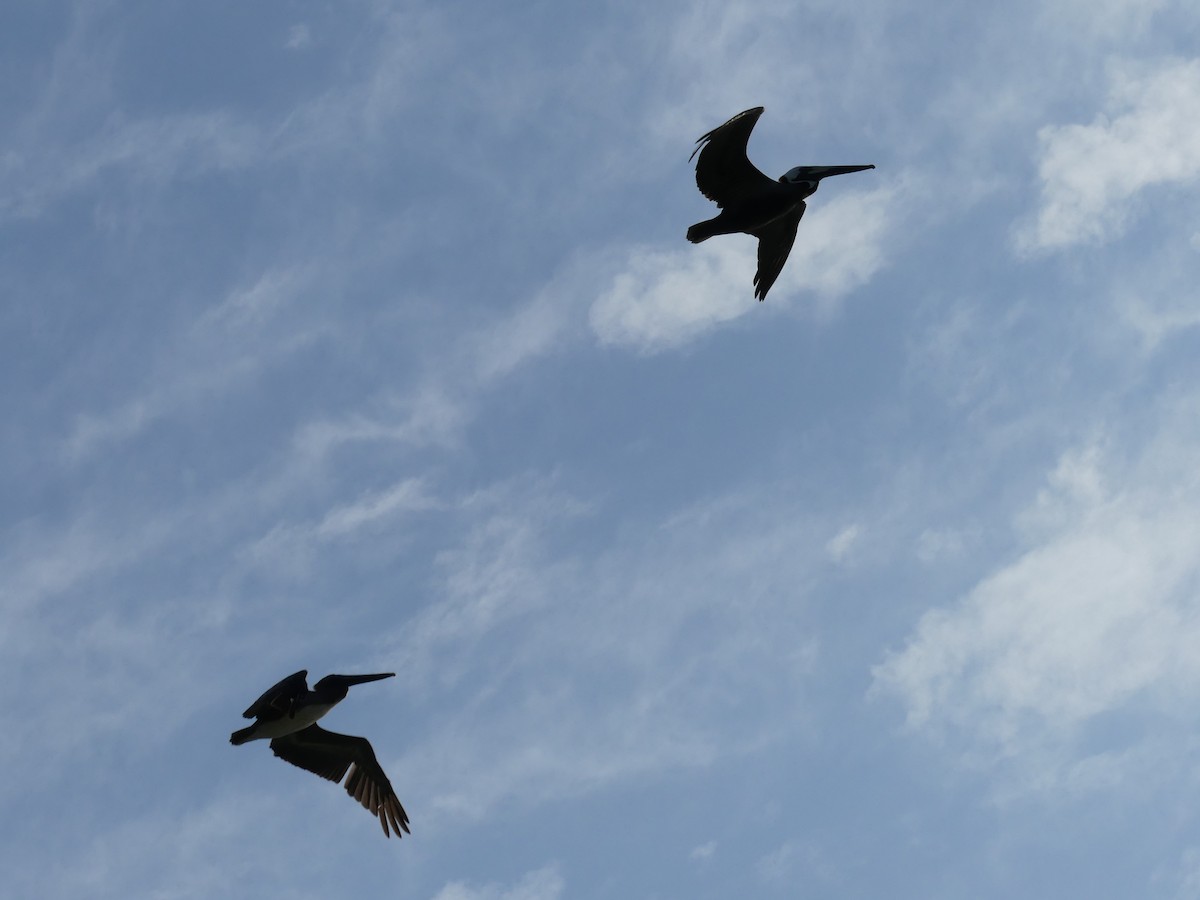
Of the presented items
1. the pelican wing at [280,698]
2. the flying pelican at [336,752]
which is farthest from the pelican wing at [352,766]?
the pelican wing at [280,698]

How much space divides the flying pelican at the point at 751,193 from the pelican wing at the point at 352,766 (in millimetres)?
9740

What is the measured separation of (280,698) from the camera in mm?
18906

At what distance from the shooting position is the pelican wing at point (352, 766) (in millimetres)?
21078

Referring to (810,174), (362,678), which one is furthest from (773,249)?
(362,678)

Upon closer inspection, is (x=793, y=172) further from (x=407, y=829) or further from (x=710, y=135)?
(x=407, y=829)

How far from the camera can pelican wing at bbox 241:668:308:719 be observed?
59.6ft

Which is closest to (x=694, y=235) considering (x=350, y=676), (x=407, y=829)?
(x=350, y=676)

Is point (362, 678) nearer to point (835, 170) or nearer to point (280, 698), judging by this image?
point (280, 698)

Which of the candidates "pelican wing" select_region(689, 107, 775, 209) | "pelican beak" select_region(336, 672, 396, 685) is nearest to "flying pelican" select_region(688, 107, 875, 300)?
"pelican wing" select_region(689, 107, 775, 209)

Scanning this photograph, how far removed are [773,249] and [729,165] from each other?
210cm

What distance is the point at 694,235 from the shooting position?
66.5 feet

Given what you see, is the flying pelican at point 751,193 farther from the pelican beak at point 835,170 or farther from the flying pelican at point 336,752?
the flying pelican at point 336,752

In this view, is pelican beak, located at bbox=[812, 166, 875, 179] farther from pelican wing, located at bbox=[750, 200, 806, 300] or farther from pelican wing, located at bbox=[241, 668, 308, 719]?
pelican wing, located at bbox=[241, 668, 308, 719]

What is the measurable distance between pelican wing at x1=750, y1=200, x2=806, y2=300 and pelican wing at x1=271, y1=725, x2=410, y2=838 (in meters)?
9.84
